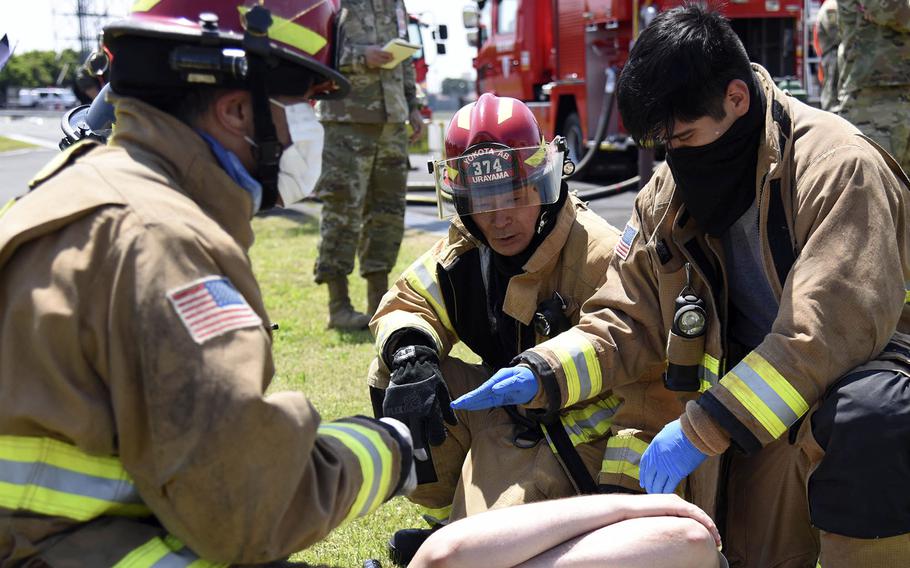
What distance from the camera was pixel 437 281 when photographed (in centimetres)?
345

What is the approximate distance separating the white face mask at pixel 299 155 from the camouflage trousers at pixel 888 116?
4519 mm

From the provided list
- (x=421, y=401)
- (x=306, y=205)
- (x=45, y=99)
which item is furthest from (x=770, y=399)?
(x=45, y=99)

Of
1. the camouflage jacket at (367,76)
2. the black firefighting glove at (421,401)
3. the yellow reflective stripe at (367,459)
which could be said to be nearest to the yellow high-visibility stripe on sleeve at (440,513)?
the black firefighting glove at (421,401)

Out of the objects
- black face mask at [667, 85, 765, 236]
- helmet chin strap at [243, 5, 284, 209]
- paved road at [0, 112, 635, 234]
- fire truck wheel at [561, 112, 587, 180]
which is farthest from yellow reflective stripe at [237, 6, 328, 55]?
fire truck wheel at [561, 112, 587, 180]

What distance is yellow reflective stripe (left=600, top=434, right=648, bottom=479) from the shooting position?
9.78ft

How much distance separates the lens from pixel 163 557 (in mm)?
1827

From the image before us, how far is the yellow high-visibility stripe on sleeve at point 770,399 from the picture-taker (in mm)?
2482

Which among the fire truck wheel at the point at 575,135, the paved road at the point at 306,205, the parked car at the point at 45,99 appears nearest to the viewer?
the paved road at the point at 306,205

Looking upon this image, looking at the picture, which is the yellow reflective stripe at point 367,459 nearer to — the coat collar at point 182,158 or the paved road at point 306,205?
the coat collar at point 182,158

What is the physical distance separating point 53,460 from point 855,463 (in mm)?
1734

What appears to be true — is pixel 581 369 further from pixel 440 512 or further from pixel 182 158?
pixel 182 158

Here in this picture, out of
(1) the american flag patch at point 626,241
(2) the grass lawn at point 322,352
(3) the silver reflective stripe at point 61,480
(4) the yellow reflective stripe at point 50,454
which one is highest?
(1) the american flag patch at point 626,241

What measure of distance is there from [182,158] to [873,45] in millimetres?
5004

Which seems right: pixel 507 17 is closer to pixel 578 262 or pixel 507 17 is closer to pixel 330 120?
pixel 330 120
